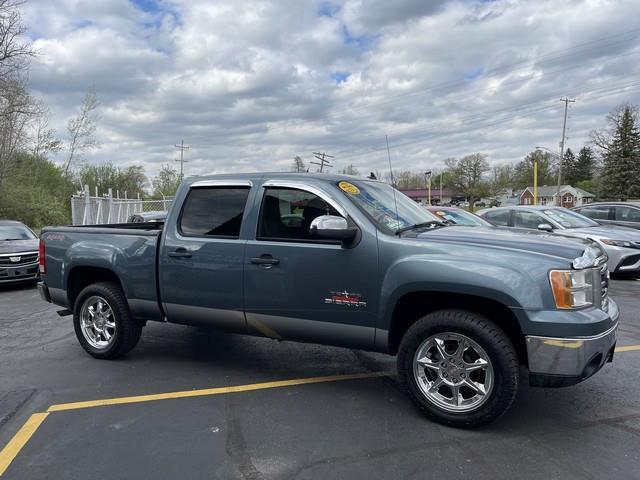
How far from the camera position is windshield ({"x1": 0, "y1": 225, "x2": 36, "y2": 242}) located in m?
10.7

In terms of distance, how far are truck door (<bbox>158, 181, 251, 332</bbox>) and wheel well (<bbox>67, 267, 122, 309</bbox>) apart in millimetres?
1058

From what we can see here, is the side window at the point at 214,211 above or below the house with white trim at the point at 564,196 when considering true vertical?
below

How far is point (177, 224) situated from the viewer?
4688mm

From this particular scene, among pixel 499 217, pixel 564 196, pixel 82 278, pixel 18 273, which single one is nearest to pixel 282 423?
pixel 82 278

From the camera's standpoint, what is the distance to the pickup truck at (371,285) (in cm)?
324

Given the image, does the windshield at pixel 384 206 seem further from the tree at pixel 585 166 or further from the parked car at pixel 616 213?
the tree at pixel 585 166

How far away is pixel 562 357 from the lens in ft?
10.3

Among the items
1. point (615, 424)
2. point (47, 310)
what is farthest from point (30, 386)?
point (615, 424)

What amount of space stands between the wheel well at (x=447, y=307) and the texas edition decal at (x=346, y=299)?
285 mm

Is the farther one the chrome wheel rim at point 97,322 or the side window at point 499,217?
the side window at point 499,217

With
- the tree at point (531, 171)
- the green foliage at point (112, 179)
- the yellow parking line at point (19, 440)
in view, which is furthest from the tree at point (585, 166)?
the yellow parking line at point (19, 440)

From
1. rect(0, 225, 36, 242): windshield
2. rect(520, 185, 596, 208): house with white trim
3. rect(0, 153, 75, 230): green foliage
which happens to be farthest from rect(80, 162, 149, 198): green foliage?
rect(520, 185, 596, 208): house with white trim

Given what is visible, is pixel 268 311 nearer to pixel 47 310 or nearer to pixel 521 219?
pixel 47 310

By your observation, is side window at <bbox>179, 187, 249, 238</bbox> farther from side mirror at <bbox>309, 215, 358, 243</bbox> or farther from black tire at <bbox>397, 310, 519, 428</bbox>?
black tire at <bbox>397, 310, 519, 428</bbox>
